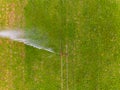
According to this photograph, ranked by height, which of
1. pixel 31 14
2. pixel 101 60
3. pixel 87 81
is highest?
pixel 31 14

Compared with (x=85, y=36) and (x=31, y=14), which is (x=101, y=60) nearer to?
(x=85, y=36)

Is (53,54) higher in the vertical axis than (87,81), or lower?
higher

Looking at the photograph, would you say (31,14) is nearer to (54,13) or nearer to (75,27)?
(54,13)

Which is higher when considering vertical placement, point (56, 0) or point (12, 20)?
point (56, 0)

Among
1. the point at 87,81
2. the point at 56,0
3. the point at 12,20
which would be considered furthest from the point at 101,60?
the point at 12,20

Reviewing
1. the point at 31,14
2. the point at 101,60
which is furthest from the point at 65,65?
the point at 31,14

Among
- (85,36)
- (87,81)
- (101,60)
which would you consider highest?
(85,36)
